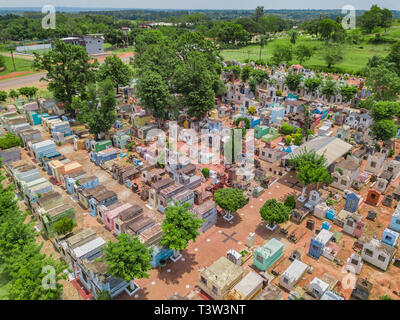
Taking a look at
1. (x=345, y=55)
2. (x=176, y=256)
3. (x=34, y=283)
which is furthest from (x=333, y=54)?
(x=34, y=283)

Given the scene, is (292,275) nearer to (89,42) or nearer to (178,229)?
(178,229)

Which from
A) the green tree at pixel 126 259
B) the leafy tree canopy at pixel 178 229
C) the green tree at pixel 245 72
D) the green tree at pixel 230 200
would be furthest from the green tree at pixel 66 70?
the green tree at pixel 126 259

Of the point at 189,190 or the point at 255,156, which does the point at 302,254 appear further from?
the point at 255,156

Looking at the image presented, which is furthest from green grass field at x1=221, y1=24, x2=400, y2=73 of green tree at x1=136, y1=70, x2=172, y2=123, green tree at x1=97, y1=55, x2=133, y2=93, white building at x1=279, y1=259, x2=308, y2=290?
white building at x1=279, y1=259, x2=308, y2=290

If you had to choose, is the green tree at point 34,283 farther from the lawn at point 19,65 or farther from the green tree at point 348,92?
the lawn at point 19,65

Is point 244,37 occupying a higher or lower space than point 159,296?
higher
